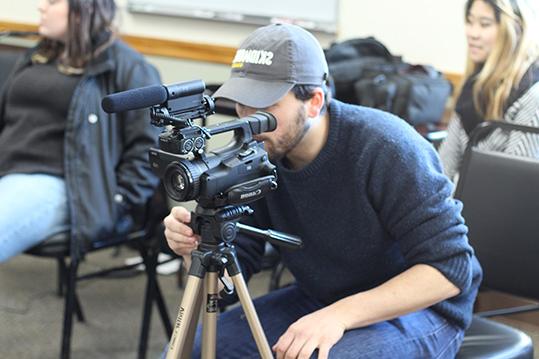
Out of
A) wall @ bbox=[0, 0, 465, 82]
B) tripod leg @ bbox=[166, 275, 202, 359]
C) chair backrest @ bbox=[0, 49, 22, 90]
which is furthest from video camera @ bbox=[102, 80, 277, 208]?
chair backrest @ bbox=[0, 49, 22, 90]

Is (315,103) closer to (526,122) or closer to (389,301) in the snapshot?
(389,301)

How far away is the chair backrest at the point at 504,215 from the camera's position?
1.64 m

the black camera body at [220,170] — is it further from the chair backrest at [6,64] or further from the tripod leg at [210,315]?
the chair backrest at [6,64]

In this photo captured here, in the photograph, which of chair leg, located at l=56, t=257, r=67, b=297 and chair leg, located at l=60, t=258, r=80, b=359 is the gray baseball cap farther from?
chair leg, located at l=56, t=257, r=67, b=297

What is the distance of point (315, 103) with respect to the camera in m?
1.38

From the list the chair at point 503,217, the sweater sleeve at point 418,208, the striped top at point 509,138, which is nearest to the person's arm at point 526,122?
the striped top at point 509,138

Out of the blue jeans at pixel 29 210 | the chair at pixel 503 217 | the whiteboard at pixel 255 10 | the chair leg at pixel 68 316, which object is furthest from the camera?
the whiteboard at pixel 255 10

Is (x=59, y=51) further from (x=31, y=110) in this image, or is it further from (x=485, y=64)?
(x=485, y=64)

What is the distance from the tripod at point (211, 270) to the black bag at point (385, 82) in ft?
4.48

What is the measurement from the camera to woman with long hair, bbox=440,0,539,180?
2.15 metres

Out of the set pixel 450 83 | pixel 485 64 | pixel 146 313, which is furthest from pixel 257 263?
pixel 450 83

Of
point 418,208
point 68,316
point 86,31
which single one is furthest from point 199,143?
point 86,31

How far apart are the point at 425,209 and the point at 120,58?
4.15 feet

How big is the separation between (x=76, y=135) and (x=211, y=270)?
1.15 metres
